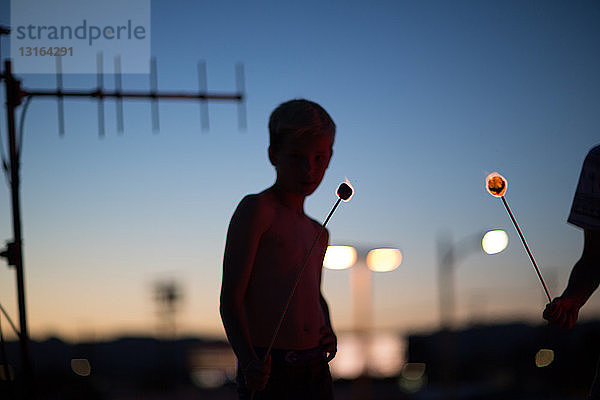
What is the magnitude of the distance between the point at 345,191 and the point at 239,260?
1.48 feet

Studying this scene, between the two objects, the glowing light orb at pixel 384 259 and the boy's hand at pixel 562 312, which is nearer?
the boy's hand at pixel 562 312

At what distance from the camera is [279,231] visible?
3.00 m

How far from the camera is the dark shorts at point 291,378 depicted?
113 inches

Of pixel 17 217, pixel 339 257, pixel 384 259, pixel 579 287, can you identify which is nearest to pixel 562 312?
pixel 579 287

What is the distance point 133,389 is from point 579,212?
55529 mm

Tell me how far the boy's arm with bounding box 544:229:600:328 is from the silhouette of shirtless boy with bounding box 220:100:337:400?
0.81 metres

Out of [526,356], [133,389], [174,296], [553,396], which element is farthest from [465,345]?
[174,296]

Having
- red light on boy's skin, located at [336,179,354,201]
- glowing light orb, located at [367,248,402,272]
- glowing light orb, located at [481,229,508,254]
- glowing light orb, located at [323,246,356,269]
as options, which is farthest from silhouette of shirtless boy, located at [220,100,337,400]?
glowing light orb, located at [367,248,402,272]

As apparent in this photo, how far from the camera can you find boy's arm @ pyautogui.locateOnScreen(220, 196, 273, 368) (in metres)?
2.84

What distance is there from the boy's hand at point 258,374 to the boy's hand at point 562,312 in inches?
37.5

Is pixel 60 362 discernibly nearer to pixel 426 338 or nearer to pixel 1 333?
pixel 1 333

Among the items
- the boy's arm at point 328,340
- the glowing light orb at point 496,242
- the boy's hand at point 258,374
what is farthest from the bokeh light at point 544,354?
the boy's hand at point 258,374

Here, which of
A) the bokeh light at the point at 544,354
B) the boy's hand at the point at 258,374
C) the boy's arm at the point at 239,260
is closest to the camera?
the boy's hand at the point at 258,374

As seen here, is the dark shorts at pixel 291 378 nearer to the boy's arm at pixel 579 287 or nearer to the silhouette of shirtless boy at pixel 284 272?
the silhouette of shirtless boy at pixel 284 272
